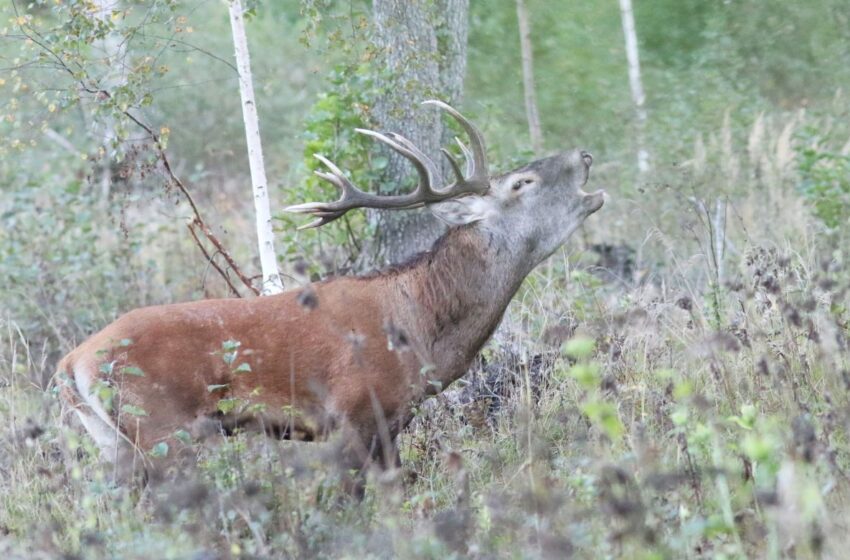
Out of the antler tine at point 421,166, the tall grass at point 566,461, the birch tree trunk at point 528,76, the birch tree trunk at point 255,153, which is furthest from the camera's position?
the birch tree trunk at point 528,76

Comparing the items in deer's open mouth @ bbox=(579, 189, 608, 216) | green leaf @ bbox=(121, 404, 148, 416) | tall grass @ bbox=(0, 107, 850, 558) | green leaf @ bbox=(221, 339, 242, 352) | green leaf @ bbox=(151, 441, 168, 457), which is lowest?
tall grass @ bbox=(0, 107, 850, 558)

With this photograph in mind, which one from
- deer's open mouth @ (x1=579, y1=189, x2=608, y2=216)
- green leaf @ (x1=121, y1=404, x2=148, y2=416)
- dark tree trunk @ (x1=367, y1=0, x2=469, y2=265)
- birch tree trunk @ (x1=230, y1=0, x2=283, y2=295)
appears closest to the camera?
green leaf @ (x1=121, y1=404, x2=148, y2=416)

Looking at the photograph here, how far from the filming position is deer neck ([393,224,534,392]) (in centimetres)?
661

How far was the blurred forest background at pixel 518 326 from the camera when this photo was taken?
4805 mm

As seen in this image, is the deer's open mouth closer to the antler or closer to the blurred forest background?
the antler

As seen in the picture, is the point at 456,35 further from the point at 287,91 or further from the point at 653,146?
the point at 287,91

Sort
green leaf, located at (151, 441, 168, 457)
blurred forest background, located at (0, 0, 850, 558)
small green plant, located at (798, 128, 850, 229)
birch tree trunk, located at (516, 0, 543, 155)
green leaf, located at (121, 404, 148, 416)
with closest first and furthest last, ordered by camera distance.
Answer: blurred forest background, located at (0, 0, 850, 558) → green leaf, located at (151, 441, 168, 457) → green leaf, located at (121, 404, 148, 416) → small green plant, located at (798, 128, 850, 229) → birch tree trunk, located at (516, 0, 543, 155)

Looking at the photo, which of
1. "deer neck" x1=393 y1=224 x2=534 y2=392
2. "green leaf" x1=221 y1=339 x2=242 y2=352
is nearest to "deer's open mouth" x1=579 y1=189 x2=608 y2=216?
"deer neck" x1=393 y1=224 x2=534 y2=392

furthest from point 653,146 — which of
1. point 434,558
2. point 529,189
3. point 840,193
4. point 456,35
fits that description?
point 434,558

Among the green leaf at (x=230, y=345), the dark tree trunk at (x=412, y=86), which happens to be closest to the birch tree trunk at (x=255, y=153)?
the dark tree trunk at (x=412, y=86)

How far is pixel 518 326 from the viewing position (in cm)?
830

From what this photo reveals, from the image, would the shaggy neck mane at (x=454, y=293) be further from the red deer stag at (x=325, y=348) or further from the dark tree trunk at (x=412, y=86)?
the dark tree trunk at (x=412, y=86)

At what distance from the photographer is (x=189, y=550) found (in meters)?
4.78

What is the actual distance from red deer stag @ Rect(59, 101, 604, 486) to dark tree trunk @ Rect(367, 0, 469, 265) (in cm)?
180
